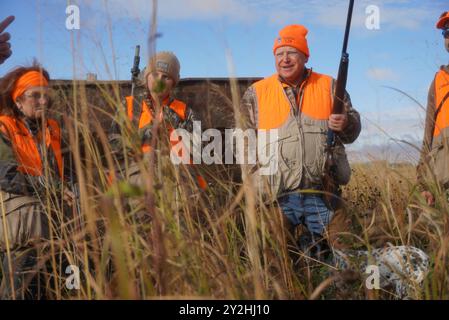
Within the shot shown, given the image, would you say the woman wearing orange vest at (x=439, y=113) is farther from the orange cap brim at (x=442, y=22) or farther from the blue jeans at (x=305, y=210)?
the blue jeans at (x=305, y=210)

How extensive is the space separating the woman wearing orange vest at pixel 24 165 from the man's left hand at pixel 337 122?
5.85ft

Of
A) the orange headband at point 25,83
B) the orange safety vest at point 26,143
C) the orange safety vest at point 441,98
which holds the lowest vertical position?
the orange safety vest at point 26,143

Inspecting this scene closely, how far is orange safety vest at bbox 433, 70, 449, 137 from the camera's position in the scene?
131 inches

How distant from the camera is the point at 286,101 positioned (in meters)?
3.72

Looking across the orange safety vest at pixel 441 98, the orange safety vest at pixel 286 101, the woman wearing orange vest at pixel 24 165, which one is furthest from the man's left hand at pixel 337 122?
the woman wearing orange vest at pixel 24 165

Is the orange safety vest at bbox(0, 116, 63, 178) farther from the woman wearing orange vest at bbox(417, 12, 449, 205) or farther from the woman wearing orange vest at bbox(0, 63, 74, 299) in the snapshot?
the woman wearing orange vest at bbox(417, 12, 449, 205)

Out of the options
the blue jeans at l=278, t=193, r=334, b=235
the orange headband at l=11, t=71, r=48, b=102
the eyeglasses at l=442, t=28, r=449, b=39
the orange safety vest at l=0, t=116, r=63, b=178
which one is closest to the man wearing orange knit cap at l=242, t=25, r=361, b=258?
the blue jeans at l=278, t=193, r=334, b=235

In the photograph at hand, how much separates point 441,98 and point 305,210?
3.88 ft

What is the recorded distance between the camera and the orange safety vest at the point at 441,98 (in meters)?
3.34
